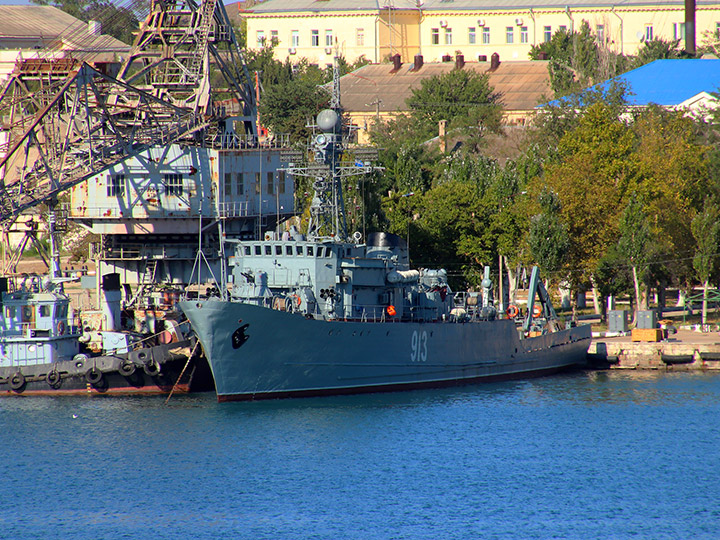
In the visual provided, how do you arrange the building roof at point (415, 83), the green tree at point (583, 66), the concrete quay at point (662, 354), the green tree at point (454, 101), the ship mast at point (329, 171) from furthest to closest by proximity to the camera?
the building roof at point (415, 83) < the green tree at point (454, 101) < the green tree at point (583, 66) < the concrete quay at point (662, 354) < the ship mast at point (329, 171)

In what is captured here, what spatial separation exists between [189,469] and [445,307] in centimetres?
1910

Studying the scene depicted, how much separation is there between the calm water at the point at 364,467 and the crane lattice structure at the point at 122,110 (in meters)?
11.4

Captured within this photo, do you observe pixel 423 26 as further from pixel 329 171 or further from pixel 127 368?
pixel 127 368

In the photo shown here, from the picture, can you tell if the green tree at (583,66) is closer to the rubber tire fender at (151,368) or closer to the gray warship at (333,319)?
the gray warship at (333,319)

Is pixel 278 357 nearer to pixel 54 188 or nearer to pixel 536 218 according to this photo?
pixel 54 188

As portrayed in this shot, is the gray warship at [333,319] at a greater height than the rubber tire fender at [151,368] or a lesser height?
greater

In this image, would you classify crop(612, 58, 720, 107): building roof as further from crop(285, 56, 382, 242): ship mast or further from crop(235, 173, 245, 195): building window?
crop(285, 56, 382, 242): ship mast

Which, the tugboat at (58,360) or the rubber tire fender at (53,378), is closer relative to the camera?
the rubber tire fender at (53,378)

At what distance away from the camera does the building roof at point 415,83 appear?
114750 mm

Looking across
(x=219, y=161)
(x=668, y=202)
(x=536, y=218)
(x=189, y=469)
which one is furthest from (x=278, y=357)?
(x=668, y=202)

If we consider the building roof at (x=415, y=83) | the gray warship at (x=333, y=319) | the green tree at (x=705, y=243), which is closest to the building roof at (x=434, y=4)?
the building roof at (x=415, y=83)

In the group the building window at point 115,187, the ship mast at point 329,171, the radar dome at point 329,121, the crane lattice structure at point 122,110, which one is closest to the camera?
the ship mast at point 329,171

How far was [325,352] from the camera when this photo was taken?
4297 centimetres

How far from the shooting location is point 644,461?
36156mm
